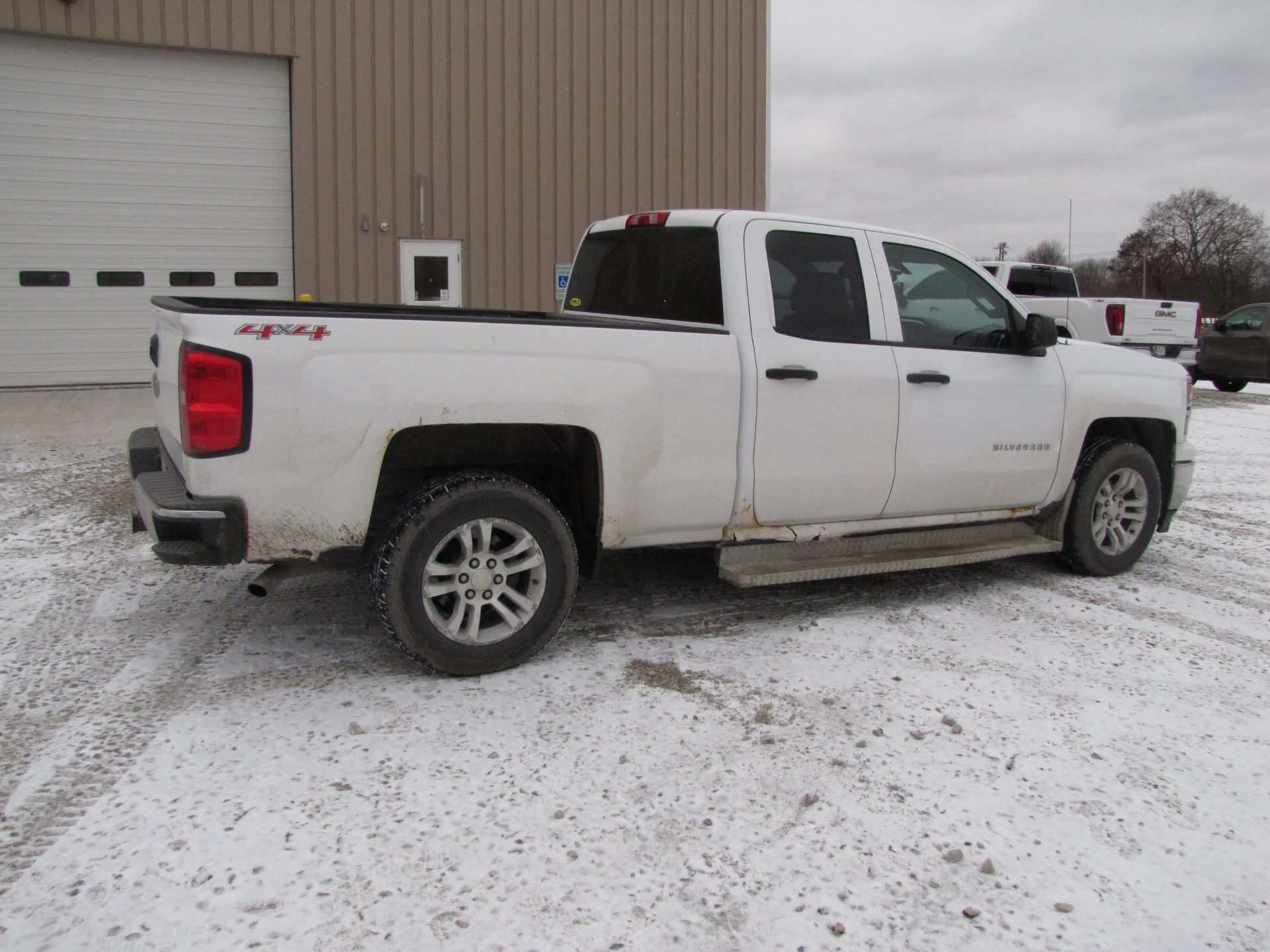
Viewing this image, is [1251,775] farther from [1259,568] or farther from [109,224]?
[109,224]

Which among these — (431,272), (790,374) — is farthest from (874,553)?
(431,272)

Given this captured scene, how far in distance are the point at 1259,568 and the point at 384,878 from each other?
529 centimetres

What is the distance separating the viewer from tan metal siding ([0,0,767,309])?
12.1m

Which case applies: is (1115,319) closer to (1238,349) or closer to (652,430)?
(1238,349)

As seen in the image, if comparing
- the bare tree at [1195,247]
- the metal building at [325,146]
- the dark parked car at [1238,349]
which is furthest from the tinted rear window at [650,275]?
the bare tree at [1195,247]

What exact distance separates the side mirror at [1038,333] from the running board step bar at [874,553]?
3.13ft

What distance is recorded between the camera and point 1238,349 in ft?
56.4

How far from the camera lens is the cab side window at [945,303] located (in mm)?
4812

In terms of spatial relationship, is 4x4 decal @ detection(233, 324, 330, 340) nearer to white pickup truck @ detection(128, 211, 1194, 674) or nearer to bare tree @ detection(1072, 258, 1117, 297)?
white pickup truck @ detection(128, 211, 1194, 674)

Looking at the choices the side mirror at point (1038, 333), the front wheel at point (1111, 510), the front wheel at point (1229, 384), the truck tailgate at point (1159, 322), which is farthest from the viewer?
the front wheel at point (1229, 384)

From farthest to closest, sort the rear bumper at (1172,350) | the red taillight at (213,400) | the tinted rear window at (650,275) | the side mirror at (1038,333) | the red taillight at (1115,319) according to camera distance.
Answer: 1. the rear bumper at (1172,350)
2. the red taillight at (1115,319)
3. the side mirror at (1038,333)
4. the tinted rear window at (650,275)
5. the red taillight at (213,400)

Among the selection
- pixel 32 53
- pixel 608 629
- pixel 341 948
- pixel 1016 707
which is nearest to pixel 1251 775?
pixel 1016 707

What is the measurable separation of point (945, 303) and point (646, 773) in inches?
117

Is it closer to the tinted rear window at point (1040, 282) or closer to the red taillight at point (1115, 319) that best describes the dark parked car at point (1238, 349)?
the tinted rear window at point (1040, 282)
